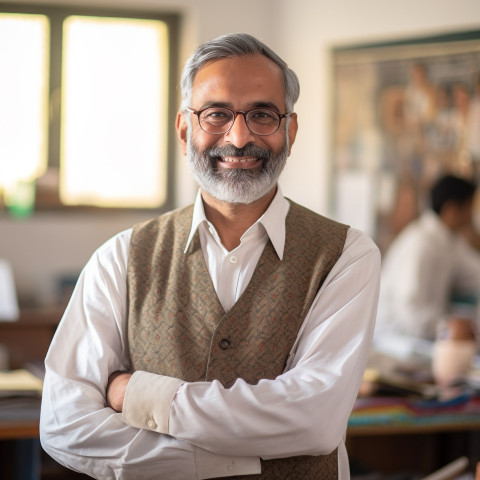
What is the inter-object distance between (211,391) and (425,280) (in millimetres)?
2882

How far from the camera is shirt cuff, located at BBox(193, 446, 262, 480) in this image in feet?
5.13

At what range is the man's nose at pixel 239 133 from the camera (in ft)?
5.47

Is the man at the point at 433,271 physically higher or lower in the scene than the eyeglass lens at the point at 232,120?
lower

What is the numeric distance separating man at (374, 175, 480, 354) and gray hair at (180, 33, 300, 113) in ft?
8.34

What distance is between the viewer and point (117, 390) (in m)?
1.66

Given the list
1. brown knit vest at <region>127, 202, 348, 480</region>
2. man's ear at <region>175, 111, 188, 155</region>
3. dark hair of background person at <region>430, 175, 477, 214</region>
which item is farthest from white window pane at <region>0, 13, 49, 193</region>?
brown knit vest at <region>127, 202, 348, 480</region>

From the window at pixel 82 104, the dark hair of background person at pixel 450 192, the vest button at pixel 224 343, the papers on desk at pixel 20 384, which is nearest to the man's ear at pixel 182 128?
the vest button at pixel 224 343

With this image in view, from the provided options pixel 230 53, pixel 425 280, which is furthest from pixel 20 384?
pixel 425 280

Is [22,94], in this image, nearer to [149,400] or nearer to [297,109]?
[297,109]

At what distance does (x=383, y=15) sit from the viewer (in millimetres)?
4945

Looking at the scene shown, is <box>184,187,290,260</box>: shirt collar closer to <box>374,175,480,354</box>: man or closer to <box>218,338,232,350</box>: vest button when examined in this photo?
<box>218,338,232,350</box>: vest button

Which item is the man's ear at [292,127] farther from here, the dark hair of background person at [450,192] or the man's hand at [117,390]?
the dark hair of background person at [450,192]

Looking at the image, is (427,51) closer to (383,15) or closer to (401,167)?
(383,15)

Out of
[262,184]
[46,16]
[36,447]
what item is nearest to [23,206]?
[46,16]
